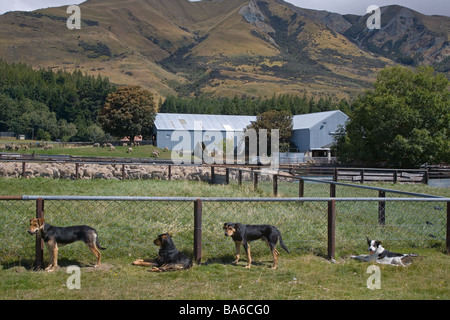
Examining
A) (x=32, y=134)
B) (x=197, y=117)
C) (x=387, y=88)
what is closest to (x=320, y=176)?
(x=387, y=88)

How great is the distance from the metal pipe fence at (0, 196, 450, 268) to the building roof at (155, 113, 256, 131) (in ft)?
187

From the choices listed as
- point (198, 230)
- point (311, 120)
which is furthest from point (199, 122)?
point (198, 230)

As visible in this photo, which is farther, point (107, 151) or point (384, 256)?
point (107, 151)

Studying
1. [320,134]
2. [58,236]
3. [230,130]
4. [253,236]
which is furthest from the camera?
[230,130]

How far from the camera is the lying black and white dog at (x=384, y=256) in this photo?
22.5ft

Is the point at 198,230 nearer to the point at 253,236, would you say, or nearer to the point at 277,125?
the point at 253,236

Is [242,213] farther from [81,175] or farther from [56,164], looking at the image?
[56,164]

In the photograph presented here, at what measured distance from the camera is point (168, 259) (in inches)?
250

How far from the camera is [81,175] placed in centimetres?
2319

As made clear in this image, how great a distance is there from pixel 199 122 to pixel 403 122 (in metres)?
40.9

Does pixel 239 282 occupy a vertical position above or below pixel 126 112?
below

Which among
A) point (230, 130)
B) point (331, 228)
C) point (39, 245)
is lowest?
point (39, 245)
